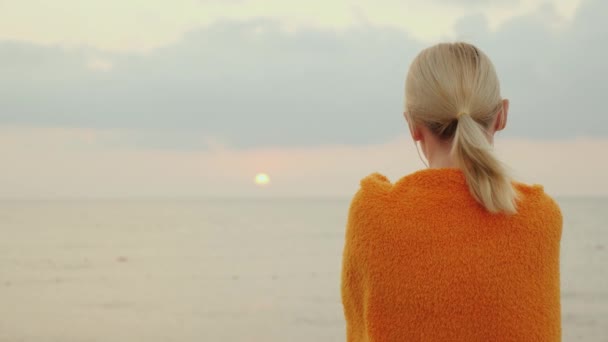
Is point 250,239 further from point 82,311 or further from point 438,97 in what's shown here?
point 438,97

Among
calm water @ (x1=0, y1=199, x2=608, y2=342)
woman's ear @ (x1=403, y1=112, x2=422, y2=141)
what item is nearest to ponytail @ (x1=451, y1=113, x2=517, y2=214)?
woman's ear @ (x1=403, y1=112, x2=422, y2=141)

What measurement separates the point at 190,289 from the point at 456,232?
14600mm

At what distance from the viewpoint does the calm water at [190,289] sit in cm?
1073

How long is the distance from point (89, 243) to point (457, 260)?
28.5 metres

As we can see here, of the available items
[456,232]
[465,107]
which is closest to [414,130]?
[465,107]

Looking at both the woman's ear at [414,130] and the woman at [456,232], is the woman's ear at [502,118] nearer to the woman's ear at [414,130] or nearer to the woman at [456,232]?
the woman at [456,232]

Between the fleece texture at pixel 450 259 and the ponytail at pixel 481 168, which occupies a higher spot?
the ponytail at pixel 481 168

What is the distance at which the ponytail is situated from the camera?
172 centimetres

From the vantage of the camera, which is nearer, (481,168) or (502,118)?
(481,168)

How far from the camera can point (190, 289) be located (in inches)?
624

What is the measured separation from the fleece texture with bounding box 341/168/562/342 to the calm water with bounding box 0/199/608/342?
8505 mm

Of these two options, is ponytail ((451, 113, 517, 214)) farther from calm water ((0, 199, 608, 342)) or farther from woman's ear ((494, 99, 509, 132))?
calm water ((0, 199, 608, 342))

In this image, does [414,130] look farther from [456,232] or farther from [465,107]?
[456,232]

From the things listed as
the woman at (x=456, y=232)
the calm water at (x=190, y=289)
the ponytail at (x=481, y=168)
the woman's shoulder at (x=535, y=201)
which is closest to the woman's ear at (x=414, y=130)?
the woman at (x=456, y=232)
